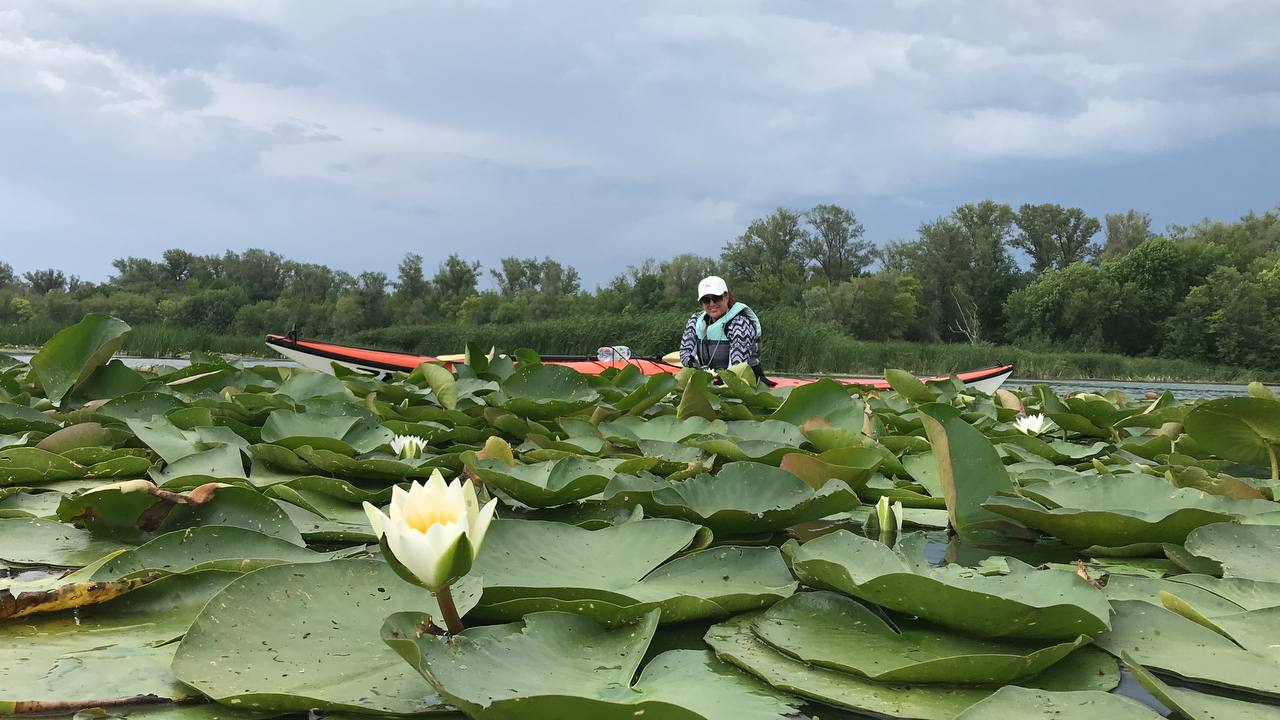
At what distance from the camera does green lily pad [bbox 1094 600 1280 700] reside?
1.77 ft

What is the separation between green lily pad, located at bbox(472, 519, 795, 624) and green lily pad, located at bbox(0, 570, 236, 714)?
23cm

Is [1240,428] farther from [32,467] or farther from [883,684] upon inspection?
[32,467]

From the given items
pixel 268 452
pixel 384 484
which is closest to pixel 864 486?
pixel 384 484

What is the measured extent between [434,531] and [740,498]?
1.60ft

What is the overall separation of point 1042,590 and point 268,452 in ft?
3.37

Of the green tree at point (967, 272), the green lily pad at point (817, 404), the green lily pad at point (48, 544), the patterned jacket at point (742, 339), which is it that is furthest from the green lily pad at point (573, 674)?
the green tree at point (967, 272)

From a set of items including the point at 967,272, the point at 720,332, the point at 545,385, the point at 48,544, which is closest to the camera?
the point at 48,544

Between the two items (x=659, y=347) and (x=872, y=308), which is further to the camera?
(x=872, y=308)

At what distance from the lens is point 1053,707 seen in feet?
1.54

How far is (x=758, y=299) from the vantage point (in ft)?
119

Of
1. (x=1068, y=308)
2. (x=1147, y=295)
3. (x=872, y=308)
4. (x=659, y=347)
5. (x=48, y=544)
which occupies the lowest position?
(x=659, y=347)

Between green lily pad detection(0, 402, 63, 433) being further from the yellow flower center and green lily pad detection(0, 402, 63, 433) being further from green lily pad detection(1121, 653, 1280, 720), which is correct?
green lily pad detection(1121, 653, 1280, 720)

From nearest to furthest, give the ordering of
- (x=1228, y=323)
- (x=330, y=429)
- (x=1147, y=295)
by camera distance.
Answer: (x=330, y=429) < (x=1228, y=323) < (x=1147, y=295)

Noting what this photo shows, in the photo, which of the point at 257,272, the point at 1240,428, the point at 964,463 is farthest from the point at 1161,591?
the point at 257,272
